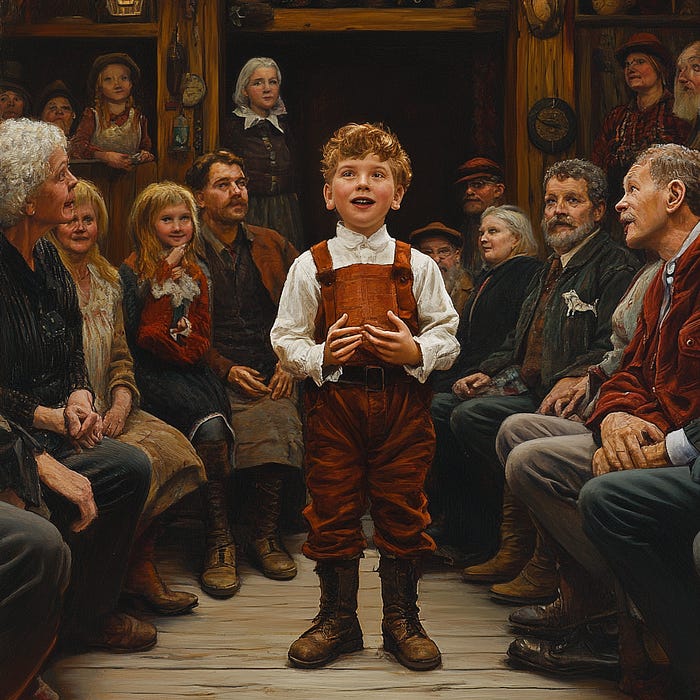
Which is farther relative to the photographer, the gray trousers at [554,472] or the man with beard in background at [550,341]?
the man with beard in background at [550,341]

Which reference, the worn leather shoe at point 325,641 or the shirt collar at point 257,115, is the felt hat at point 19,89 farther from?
the worn leather shoe at point 325,641

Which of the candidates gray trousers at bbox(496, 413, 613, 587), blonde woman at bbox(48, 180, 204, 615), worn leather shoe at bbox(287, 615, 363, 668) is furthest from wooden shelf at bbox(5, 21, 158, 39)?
worn leather shoe at bbox(287, 615, 363, 668)

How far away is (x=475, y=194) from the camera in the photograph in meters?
4.00

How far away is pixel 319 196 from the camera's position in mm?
3957

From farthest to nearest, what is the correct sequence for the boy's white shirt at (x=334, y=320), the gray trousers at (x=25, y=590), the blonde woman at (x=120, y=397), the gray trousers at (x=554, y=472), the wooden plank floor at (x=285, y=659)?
1. the blonde woman at (x=120, y=397)
2. the gray trousers at (x=554, y=472)
3. the boy's white shirt at (x=334, y=320)
4. the wooden plank floor at (x=285, y=659)
5. the gray trousers at (x=25, y=590)

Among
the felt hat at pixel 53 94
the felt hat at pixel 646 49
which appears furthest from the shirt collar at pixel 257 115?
the felt hat at pixel 646 49

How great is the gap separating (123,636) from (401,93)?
2.26m

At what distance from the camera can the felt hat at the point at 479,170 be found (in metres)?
3.97

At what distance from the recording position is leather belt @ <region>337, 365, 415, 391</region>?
352cm

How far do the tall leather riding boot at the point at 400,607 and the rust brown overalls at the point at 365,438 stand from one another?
66 mm

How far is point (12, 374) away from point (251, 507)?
3.31 feet

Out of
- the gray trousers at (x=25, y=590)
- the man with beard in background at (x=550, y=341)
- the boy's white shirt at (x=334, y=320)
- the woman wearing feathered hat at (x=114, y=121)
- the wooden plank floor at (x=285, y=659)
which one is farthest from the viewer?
the woman wearing feathered hat at (x=114, y=121)

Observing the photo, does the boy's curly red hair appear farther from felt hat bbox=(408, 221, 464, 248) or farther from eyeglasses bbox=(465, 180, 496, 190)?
eyeglasses bbox=(465, 180, 496, 190)

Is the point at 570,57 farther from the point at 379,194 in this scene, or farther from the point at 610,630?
the point at 610,630
